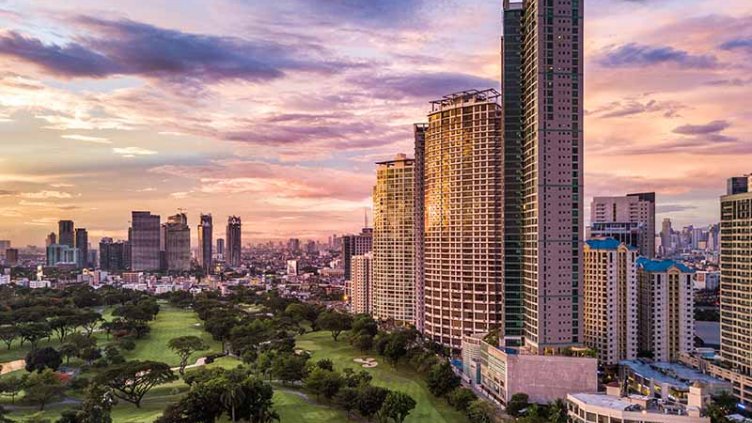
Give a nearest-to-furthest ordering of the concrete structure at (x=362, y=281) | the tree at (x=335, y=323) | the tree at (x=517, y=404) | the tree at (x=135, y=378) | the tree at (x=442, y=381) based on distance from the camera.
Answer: the tree at (x=517, y=404) < the tree at (x=135, y=378) < the tree at (x=442, y=381) < the tree at (x=335, y=323) < the concrete structure at (x=362, y=281)

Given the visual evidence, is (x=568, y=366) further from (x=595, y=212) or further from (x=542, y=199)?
(x=595, y=212)

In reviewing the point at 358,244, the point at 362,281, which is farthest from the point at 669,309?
the point at 358,244

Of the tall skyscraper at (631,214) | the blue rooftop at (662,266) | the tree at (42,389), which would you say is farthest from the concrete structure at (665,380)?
the tree at (42,389)

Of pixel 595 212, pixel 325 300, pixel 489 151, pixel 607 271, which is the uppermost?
pixel 489 151

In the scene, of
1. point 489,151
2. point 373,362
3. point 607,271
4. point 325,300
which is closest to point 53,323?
point 373,362

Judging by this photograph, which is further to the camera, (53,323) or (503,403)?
(53,323)

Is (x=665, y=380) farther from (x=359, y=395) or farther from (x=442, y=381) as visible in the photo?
(x=359, y=395)

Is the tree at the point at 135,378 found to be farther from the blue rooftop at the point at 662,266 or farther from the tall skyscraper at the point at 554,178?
the blue rooftop at the point at 662,266
